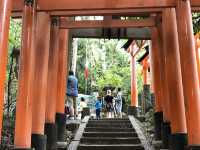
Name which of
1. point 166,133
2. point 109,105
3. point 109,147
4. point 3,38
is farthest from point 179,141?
point 109,105

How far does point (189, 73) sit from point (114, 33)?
4.99 meters

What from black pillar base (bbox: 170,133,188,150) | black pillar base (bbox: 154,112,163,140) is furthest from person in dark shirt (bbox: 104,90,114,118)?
black pillar base (bbox: 170,133,188,150)

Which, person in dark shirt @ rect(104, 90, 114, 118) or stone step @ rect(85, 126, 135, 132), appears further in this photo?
person in dark shirt @ rect(104, 90, 114, 118)

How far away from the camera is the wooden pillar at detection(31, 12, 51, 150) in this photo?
24.8ft

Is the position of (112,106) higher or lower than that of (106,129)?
higher

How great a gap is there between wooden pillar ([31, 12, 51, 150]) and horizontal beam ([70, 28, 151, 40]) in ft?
10.9

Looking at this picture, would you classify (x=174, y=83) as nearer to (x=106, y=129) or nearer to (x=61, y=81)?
(x=106, y=129)

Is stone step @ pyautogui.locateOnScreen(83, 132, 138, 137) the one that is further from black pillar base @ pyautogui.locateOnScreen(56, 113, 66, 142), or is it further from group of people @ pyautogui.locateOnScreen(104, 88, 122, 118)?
group of people @ pyautogui.locateOnScreen(104, 88, 122, 118)

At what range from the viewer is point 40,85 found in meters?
7.71

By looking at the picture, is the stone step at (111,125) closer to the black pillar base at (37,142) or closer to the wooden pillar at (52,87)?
the wooden pillar at (52,87)

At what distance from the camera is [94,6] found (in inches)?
282

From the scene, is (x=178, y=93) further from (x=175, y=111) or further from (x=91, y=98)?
(x=91, y=98)

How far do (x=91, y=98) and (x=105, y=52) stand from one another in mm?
7120

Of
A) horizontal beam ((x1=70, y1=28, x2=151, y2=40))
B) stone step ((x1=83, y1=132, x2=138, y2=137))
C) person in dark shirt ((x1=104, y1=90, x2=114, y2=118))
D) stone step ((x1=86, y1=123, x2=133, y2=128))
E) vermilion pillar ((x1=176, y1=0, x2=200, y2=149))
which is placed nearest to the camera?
vermilion pillar ((x1=176, y1=0, x2=200, y2=149))
